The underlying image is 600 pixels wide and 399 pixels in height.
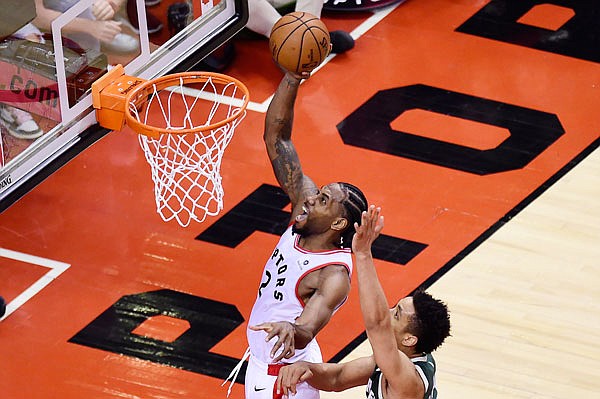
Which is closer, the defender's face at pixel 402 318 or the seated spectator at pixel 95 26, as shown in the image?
the defender's face at pixel 402 318

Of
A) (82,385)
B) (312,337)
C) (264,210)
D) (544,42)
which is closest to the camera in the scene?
(312,337)

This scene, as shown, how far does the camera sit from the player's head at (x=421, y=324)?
5.88 m

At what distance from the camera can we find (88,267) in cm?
846

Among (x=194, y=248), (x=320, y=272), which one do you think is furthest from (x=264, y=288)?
(x=194, y=248)

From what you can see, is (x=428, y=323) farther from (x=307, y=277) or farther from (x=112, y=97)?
(x=112, y=97)

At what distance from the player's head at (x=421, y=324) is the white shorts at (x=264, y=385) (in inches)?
32.5

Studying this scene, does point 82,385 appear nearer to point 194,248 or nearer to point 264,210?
point 194,248

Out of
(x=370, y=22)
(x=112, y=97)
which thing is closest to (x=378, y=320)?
(x=112, y=97)

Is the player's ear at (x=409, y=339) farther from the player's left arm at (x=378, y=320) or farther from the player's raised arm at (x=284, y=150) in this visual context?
the player's raised arm at (x=284, y=150)

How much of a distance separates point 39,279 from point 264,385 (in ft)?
7.57

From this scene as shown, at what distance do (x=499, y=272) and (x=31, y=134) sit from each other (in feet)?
10.1

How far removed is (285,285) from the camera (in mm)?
6520

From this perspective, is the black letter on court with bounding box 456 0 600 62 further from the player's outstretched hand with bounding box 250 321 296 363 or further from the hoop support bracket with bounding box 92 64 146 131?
the player's outstretched hand with bounding box 250 321 296 363

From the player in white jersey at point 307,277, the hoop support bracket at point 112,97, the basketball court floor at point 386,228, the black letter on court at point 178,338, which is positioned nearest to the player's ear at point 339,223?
the player in white jersey at point 307,277
